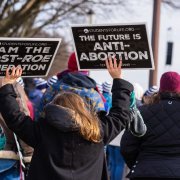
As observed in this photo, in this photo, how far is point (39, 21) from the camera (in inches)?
872

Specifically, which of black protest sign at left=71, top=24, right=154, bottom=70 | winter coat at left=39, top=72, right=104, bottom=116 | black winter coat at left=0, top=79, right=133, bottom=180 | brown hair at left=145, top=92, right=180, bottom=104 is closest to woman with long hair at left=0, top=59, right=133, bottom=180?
black winter coat at left=0, top=79, right=133, bottom=180

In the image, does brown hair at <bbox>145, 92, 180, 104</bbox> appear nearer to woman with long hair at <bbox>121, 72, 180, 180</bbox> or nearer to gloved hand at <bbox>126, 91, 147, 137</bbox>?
woman with long hair at <bbox>121, 72, 180, 180</bbox>

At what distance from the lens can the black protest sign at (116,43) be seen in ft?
14.4

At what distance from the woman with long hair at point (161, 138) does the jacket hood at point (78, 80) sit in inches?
27.7

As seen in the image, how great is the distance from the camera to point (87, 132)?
3506 mm

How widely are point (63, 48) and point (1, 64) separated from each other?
2203cm

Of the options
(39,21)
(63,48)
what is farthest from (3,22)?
(63,48)

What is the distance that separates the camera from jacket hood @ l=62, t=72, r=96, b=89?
4875mm

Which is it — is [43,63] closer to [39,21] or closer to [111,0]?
[111,0]

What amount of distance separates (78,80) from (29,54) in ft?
2.14

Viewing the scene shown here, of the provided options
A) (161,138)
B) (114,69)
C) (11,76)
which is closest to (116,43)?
(114,69)

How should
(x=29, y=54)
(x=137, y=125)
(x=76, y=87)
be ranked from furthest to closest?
(x=76, y=87) → (x=29, y=54) → (x=137, y=125)

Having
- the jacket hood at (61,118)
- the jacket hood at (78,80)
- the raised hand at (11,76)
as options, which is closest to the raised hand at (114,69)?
the jacket hood at (61,118)

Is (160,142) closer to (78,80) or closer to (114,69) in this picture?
(114,69)
